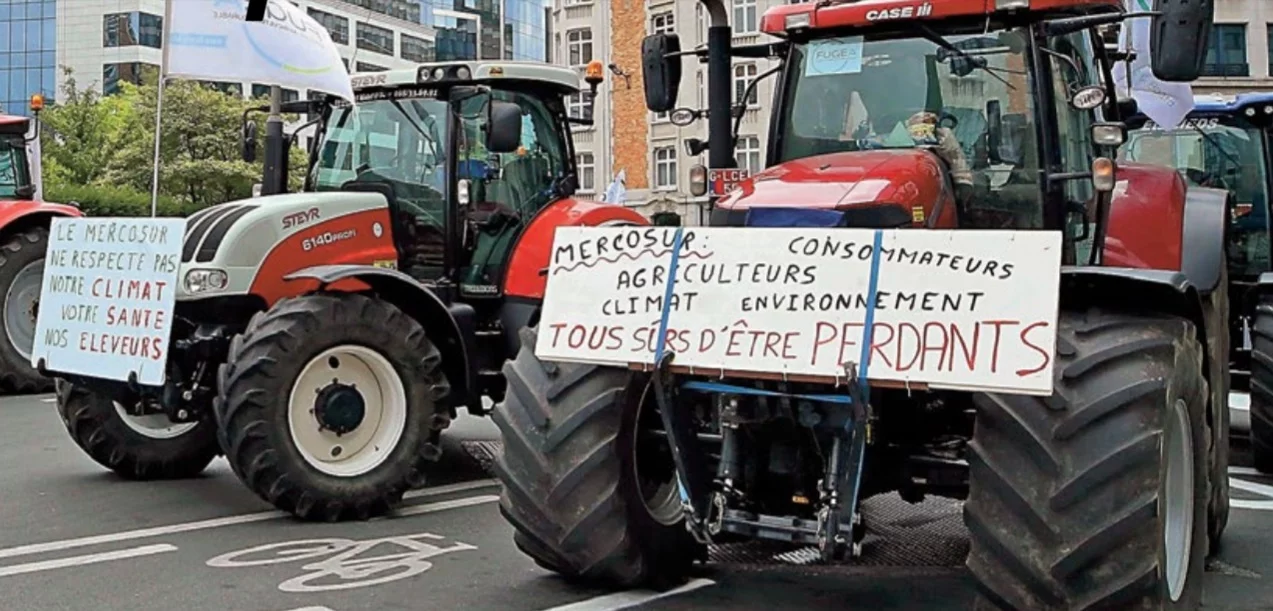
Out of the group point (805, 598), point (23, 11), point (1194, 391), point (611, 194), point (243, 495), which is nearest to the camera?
point (1194, 391)

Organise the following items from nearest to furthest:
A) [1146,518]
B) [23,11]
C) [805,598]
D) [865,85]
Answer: [1146,518] < [805,598] < [865,85] < [23,11]

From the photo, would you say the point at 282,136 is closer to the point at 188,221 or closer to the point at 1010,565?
the point at 188,221

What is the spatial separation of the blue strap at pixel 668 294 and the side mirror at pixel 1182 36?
86.2 inches

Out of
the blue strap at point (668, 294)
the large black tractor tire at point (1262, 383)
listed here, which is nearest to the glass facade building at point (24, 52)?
the large black tractor tire at point (1262, 383)

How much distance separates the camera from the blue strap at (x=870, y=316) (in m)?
4.38

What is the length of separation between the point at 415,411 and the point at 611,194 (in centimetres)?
839

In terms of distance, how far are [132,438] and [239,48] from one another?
2.78 metres

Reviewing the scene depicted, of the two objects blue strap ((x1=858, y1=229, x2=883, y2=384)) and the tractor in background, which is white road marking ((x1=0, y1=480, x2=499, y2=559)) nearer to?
blue strap ((x1=858, y1=229, x2=883, y2=384))

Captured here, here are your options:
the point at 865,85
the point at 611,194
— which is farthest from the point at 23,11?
the point at 865,85

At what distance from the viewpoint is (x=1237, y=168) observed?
1090 cm

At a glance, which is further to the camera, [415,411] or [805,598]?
[415,411]

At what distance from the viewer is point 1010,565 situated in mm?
4371

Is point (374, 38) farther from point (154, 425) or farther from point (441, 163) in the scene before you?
point (154, 425)

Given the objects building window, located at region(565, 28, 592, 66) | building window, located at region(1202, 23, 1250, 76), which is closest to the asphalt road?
building window, located at region(1202, 23, 1250, 76)
